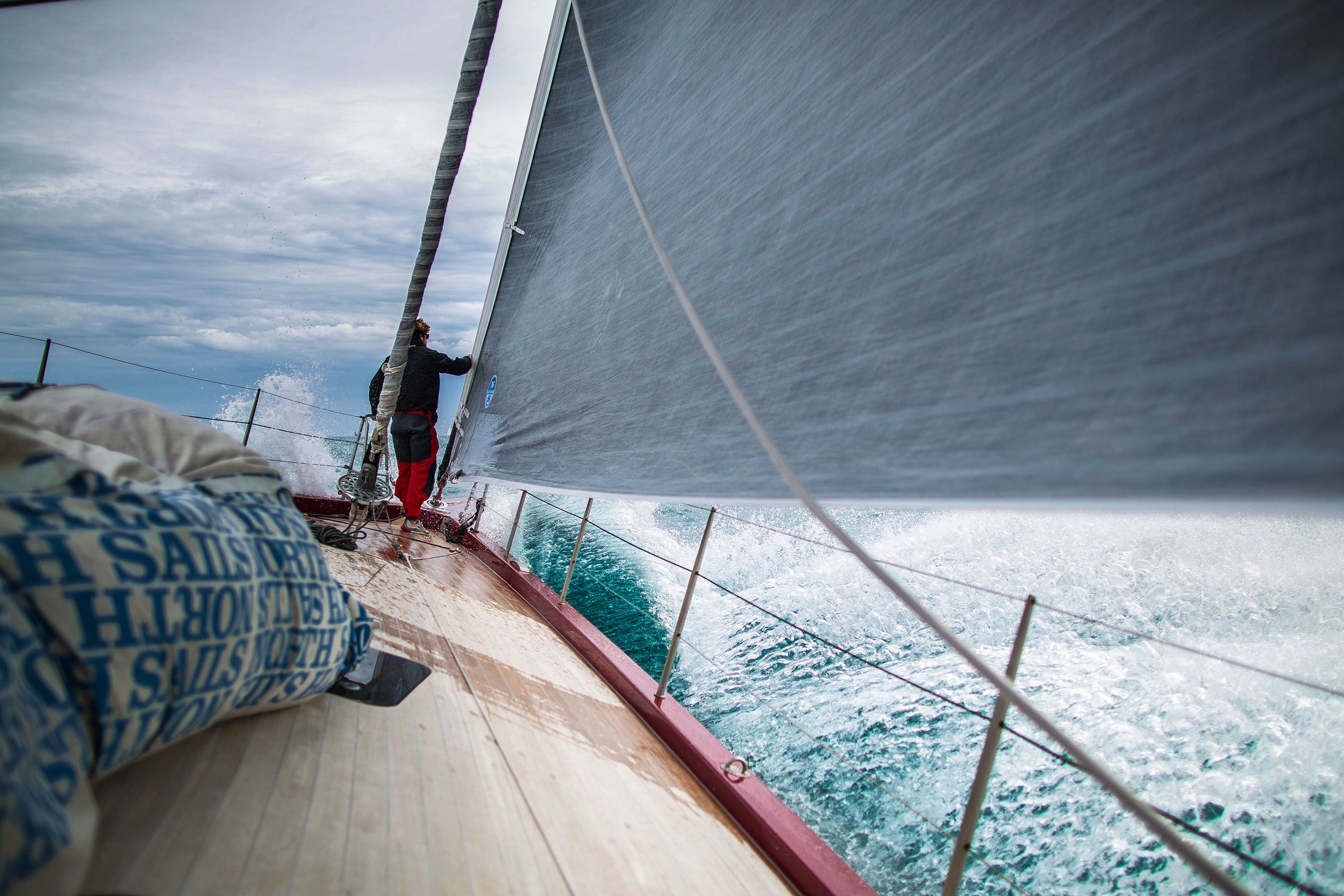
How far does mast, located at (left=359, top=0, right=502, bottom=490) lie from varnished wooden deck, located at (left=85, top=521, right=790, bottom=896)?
84 centimetres

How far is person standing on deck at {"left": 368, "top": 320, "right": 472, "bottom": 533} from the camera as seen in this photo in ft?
8.32

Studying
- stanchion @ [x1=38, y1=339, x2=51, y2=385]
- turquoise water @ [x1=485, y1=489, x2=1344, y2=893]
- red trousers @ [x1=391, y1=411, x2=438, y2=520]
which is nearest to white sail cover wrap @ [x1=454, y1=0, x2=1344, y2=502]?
turquoise water @ [x1=485, y1=489, x2=1344, y2=893]

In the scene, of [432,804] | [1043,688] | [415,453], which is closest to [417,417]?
[415,453]

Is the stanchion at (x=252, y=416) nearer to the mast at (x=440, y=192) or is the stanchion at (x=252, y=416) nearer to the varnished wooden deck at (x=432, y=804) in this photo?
the mast at (x=440, y=192)

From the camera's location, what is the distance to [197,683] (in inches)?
25.7

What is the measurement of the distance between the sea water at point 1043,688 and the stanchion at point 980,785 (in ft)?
0.20

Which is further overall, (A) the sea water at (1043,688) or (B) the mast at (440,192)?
(A) the sea water at (1043,688)

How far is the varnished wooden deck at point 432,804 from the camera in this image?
0.67 metres

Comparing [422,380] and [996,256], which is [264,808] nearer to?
[996,256]

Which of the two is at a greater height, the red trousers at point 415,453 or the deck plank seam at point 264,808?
the red trousers at point 415,453

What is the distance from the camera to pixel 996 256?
1.93ft

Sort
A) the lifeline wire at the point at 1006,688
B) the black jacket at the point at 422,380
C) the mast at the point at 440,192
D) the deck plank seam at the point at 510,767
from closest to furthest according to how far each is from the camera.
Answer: the lifeline wire at the point at 1006,688
the deck plank seam at the point at 510,767
the mast at the point at 440,192
the black jacket at the point at 422,380

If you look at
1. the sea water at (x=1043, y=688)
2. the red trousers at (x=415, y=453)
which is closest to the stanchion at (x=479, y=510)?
the red trousers at (x=415, y=453)

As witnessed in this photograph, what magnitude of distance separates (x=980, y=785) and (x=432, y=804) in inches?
28.9
